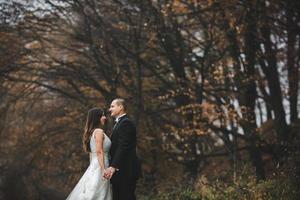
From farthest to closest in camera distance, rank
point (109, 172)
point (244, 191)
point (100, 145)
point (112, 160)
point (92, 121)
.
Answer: point (244, 191), point (92, 121), point (100, 145), point (112, 160), point (109, 172)

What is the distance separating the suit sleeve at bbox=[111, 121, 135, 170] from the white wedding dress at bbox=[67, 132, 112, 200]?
0.51 m

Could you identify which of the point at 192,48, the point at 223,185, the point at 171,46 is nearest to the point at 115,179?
the point at 223,185

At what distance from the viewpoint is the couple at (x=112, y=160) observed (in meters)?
9.83

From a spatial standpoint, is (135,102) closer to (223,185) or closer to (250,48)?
(250,48)

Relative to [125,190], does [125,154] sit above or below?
above

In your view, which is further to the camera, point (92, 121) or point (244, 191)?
point (244, 191)

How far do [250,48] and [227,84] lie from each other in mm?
2493

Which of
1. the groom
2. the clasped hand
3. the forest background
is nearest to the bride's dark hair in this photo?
the groom

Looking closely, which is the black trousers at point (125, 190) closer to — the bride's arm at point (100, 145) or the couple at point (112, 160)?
the couple at point (112, 160)

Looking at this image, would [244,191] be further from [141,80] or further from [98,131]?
[141,80]

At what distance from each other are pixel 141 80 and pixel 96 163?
948 cm

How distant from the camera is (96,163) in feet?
33.5

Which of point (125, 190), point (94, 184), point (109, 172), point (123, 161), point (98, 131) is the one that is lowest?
point (125, 190)

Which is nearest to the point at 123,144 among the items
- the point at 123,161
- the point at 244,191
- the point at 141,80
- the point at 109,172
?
the point at 123,161
